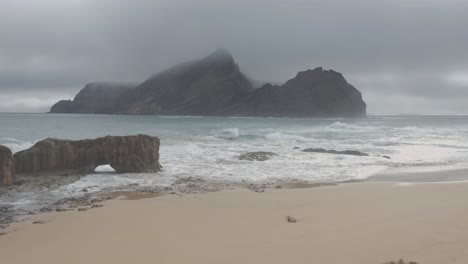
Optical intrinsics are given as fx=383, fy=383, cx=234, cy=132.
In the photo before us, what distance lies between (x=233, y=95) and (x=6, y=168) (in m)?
139

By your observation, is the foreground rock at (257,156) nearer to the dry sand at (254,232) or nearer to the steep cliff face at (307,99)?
the dry sand at (254,232)

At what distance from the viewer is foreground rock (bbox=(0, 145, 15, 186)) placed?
10027mm

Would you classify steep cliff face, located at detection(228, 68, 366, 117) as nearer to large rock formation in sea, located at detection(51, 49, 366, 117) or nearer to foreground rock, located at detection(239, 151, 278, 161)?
large rock formation in sea, located at detection(51, 49, 366, 117)

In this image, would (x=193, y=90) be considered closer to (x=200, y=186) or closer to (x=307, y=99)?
(x=307, y=99)

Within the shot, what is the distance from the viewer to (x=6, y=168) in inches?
401

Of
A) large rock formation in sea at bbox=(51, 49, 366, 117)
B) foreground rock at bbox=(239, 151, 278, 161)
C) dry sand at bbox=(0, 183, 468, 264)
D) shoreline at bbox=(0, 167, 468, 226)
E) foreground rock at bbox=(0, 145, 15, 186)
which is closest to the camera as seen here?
dry sand at bbox=(0, 183, 468, 264)

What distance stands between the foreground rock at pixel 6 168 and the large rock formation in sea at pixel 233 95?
125915mm

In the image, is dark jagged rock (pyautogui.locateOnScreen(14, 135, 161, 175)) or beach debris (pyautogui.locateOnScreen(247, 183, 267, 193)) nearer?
beach debris (pyautogui.locateOnScreen(247, 183, 267, 193))

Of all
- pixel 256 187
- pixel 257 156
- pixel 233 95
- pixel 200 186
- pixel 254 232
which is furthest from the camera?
pixel 233 95

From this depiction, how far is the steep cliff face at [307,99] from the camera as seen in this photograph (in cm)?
13888

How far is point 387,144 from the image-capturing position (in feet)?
82.0

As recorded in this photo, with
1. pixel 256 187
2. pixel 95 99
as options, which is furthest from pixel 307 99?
pixel 256 187

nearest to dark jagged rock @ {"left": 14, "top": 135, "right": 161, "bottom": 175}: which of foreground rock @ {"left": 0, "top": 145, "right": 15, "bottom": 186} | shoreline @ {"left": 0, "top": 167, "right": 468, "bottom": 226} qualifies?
shoreline @ {"left": 0, "top": 167, "right": 468, "bottom": 226}

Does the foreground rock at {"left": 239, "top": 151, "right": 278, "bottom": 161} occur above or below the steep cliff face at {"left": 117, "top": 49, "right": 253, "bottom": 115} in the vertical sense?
below
